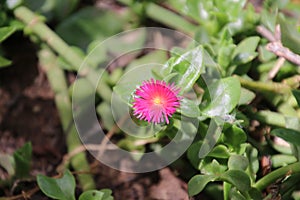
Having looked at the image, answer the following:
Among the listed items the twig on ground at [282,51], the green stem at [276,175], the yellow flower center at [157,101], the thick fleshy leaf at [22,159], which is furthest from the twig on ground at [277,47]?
the thick fleshy leaf at [22,159]

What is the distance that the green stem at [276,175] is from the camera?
39.3 inches

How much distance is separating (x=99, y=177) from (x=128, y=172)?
0.07 metres

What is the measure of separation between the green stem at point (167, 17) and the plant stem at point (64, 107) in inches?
11.1

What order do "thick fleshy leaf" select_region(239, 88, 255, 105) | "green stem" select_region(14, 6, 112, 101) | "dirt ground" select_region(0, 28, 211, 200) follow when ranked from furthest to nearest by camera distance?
"green stem" select_region(14, 6, 112, 101), "dirt ground" select_region(0, 28, 211, 200), "thick fleshy leaf" select_region(239, 88, 255, 105)

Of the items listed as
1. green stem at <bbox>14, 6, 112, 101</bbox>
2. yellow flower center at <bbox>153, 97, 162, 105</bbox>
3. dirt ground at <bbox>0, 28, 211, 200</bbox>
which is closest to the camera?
yellow flower center at <bbox>153, 97, 162, 105</bbox>

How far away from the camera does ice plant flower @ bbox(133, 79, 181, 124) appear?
928 millimetres

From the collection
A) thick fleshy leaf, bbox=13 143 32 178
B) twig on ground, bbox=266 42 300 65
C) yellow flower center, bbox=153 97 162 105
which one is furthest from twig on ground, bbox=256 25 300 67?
thick fleshy leaf, bbox=13 143 32 178

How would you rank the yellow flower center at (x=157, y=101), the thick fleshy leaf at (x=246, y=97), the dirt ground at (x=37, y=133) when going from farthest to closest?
the dirt ground at (x=37, y=133) → the thick fleshy leaf at (x=246, y=97) → the yellow flower center at (x=157, y=101)

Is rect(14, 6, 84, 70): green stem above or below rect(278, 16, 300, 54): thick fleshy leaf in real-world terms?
below

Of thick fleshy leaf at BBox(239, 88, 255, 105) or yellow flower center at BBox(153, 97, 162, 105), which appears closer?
yellow flower center at BBox(153, 97, 162, 105)

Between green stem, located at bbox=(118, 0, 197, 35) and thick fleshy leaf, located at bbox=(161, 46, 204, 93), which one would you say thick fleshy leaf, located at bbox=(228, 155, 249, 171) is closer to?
thick fleshy leaf, located at bbox=(161, 46, 204, 93)

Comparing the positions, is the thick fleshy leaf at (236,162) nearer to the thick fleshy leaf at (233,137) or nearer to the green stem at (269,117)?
the thick fleshy leaf at (233,137)

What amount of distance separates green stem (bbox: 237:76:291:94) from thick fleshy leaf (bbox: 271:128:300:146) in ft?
0.61

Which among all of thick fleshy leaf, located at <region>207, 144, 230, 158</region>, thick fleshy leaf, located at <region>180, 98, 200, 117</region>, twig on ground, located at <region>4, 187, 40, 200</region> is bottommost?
twig on ground, located at <region>4, 187, 40, 200</region>
